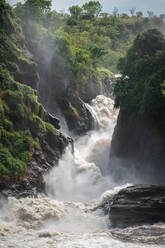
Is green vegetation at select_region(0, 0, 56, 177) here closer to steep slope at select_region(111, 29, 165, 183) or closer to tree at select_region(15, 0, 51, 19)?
tree at select_region(15, 0, 51, 19)

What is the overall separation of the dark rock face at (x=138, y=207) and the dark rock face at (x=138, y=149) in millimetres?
6709

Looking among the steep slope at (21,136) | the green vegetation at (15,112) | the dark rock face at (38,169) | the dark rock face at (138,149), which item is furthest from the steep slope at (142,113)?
the green vegetation at (15,112)

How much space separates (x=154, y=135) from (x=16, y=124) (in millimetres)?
10637

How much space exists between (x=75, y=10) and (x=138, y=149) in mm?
64298

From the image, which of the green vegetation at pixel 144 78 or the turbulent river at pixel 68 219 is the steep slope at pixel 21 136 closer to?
the turbulent river at pixel 68 219

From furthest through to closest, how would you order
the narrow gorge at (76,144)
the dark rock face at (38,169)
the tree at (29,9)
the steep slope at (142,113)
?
the tree at (29,9) → the steep slope at (142,113) → the dark rock face at (38,169) → the narrow gorge at (76,144)

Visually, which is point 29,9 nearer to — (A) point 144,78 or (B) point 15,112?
(A) point 144,78

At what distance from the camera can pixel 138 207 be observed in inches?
485

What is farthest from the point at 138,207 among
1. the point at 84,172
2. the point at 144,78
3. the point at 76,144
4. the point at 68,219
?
the point at 76,144

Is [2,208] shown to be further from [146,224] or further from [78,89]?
[78,89]

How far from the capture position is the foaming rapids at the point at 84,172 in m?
17.7


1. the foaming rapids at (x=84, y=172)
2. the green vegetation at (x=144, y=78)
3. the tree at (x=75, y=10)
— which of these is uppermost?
the tree at (x=75, y=10)

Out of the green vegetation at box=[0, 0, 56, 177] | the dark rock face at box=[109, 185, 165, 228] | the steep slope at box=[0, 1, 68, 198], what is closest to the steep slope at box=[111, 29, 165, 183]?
the steep slope at box=[0, 1, 68, 198]

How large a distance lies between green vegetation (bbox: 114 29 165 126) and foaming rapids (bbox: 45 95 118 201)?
599 centimetres
